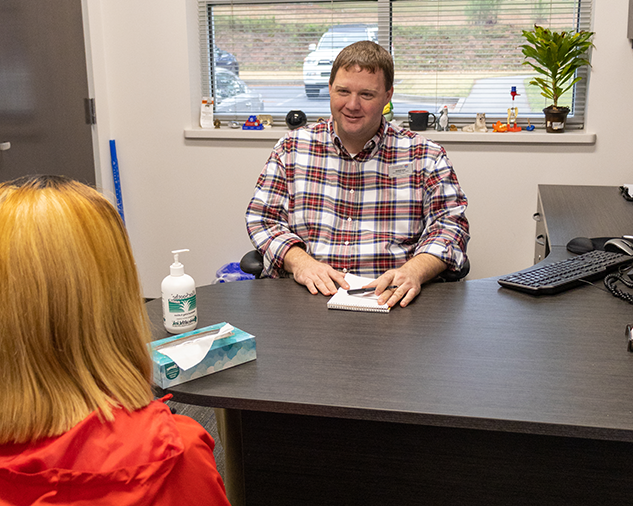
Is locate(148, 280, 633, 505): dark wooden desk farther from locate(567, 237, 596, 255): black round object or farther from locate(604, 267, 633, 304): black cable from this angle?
locate(567, 237, 596, 255): black round object

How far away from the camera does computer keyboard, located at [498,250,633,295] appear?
1.57m

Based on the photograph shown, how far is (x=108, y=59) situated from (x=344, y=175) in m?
1.99

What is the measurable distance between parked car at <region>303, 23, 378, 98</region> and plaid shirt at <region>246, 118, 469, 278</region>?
1397mm

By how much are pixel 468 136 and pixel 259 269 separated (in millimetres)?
1656

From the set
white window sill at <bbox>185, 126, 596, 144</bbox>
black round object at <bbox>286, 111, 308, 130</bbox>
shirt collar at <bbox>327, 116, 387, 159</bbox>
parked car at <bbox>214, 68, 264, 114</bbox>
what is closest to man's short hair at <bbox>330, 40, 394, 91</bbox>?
shirt collar at <bbox>327, 116, 387, 159</bbox>

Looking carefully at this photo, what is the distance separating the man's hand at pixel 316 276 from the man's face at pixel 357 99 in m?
0.53

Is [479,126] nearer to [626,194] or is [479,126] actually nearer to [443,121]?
[443,121]

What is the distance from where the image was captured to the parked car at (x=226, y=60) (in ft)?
11.8

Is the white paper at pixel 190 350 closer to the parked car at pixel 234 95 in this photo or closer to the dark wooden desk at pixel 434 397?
the dark wooden desk at pixel 434 397

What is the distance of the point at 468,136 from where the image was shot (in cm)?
319

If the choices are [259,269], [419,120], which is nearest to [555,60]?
[419,120]

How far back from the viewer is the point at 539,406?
3.34 ft

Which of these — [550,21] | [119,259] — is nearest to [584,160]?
[550,21]

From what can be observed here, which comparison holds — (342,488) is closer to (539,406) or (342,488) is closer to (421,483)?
(421,483)
